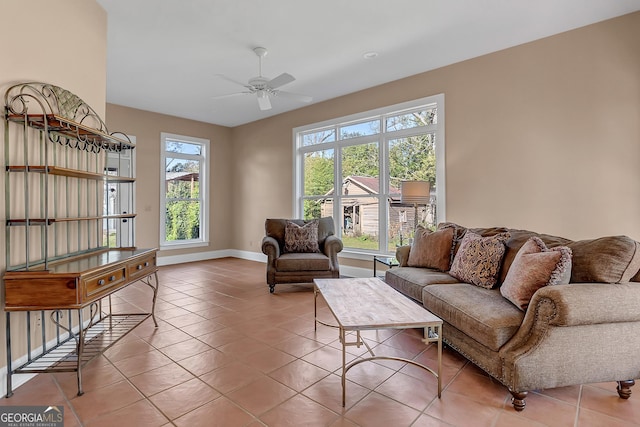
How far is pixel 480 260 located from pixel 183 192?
5965 millimetres

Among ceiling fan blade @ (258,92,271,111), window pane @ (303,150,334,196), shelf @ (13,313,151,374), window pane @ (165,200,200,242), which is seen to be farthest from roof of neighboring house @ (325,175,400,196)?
window pane @ (165,200,200,242)

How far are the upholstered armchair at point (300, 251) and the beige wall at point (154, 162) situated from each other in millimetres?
2808

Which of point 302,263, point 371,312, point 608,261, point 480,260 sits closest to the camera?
point 608,261

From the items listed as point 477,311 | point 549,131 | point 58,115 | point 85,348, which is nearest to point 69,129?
point 58,115

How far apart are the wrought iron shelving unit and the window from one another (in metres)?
3.63

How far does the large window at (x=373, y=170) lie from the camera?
4.48m

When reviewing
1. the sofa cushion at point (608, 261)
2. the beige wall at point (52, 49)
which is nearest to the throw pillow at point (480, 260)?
the sofa cushion at point (608, 261)

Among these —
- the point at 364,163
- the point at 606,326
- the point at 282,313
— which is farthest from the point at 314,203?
the point at 606,326

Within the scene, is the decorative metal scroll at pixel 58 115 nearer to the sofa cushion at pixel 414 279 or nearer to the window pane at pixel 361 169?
the sofa cushion at pixel 414 279

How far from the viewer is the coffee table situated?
1.87 m

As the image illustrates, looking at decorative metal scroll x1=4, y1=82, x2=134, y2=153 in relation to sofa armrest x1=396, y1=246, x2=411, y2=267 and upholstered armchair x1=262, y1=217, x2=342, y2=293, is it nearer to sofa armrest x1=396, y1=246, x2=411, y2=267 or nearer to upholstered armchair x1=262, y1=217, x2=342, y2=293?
upholstered armchair x1=262, y1=217, x2=342, y2=293

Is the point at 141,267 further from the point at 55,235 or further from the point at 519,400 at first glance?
the point at 519,400

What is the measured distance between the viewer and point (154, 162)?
6.31 m

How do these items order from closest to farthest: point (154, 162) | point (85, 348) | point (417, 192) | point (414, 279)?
point (85, 348) → point (414, 279) → point (417, 192) → point (154, 162)
